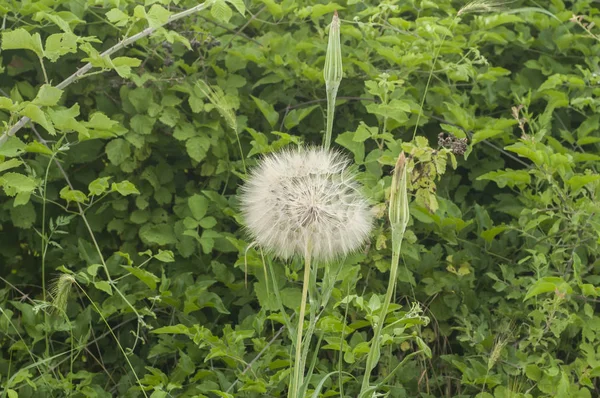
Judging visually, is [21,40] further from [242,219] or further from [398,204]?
[398,204]

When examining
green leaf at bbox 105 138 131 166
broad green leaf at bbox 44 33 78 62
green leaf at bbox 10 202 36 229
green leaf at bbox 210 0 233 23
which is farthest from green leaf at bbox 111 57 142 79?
green leaf at bbox 10 202 36 229

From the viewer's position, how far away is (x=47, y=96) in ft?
8.00

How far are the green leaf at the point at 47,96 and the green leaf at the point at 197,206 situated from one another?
0.75 meters

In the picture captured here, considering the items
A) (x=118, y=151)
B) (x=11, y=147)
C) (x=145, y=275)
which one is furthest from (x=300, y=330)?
(x=118, y=151)

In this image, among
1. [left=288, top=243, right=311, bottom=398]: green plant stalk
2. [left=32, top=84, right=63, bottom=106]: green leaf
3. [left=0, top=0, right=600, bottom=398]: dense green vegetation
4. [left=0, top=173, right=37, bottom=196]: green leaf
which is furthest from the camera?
[left=0, top=0, right=600, bottom=398]: dense green vegetation

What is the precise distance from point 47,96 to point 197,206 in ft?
2.57

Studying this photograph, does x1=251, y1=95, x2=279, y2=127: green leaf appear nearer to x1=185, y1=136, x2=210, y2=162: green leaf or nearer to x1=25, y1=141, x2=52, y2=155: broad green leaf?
x1=185, y1=136, x2=210, y2=162: green leaf

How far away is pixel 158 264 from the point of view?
128 inches

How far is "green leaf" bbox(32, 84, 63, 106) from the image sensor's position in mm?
2430

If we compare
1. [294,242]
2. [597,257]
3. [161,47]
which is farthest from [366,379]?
[161,47]

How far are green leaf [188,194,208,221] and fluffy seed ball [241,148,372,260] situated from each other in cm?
85

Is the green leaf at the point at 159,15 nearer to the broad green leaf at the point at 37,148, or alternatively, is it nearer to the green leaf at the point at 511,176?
the broad green leaf at the point at 37,148

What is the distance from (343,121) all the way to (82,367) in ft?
4.44

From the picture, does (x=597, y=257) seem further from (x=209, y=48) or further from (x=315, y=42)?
(x=209, y=48)
